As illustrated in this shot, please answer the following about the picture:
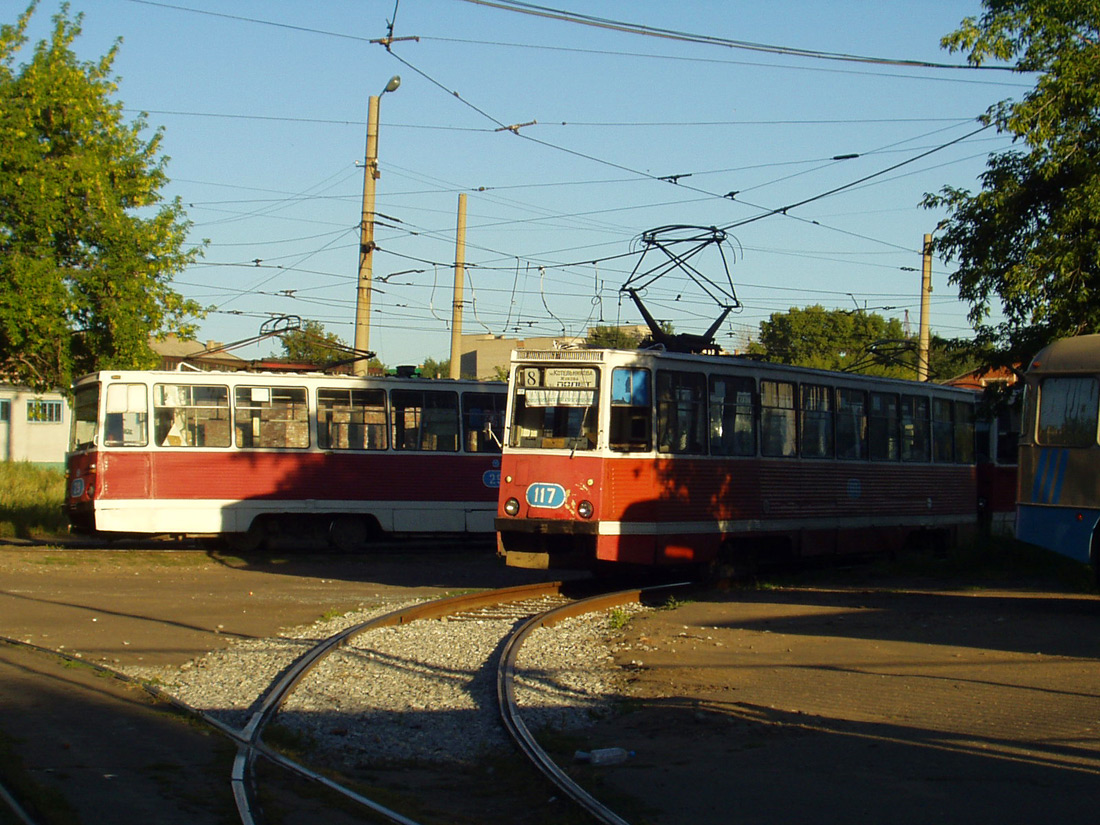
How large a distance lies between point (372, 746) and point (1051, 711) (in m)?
4.45

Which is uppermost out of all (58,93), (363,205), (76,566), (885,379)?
(58,93)

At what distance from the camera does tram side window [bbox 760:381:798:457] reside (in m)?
16.1

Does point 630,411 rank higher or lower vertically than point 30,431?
higher

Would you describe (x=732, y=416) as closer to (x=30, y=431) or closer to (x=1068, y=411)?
(x=1068, y=411)

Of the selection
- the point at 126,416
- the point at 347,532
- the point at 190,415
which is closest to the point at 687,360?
the point at 347,532

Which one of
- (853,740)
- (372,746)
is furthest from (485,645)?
(853,740)

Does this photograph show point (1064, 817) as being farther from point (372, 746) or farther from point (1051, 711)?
point (372, 746)

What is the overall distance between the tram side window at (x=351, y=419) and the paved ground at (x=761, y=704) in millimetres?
5027

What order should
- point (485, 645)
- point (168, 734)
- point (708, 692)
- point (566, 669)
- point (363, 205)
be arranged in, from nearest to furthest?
point (168, 734), point (708, 692), point (566, 669), point (485, 645), point (363, 205)

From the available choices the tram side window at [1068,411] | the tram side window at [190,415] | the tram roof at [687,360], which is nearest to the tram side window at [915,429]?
the tram roof at [687,360]

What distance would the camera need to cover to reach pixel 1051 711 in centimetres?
788

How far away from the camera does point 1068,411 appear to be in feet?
43.4

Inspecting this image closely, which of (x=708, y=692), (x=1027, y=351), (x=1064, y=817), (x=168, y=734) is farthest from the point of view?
(x=1027, y=351)

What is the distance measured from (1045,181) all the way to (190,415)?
13.3 m
